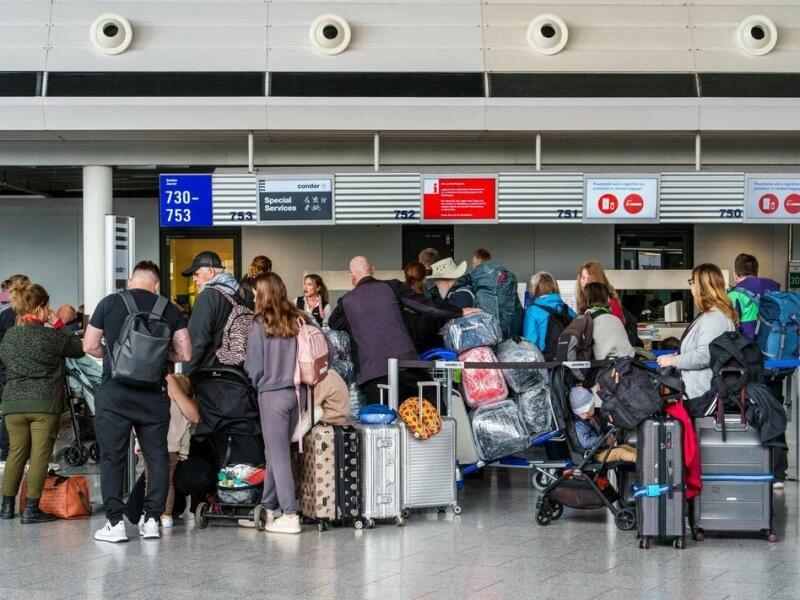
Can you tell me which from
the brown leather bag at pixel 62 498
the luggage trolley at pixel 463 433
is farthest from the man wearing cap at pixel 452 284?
the brown leather bag at pixel 62 498

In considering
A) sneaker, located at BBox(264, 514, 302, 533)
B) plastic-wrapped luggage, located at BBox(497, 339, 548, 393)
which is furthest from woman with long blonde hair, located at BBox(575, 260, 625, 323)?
sneaker, located at BBox(264, 514, 302, 533)

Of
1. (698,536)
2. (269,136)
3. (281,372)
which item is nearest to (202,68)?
(269,136)

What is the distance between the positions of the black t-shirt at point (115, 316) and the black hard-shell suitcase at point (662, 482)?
3073 mm

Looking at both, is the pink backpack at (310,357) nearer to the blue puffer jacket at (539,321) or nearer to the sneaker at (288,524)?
the sneaker at (288,524)

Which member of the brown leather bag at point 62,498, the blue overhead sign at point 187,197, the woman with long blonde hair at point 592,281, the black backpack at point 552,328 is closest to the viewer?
the brown leather bag at point 62,498

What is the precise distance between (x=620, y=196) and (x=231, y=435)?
6.44 m

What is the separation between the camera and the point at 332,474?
8086 millimetres

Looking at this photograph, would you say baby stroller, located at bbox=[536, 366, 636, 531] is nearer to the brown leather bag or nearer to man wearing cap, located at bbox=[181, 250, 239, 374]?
man wearing cap, located at bbox=[181, 250, 239, 374]

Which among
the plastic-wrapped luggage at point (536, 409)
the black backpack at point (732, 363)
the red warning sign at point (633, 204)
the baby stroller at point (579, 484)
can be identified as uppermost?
the red warning sign at point (633, 204)

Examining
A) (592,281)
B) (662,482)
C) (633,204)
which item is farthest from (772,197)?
(662,482)

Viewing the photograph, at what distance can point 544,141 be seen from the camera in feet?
44.6

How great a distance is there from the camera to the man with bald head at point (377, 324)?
914 centimetres

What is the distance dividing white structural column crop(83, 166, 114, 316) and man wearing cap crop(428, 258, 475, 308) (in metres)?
4.26

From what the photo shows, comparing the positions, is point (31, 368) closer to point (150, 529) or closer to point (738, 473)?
point (150, 529)
